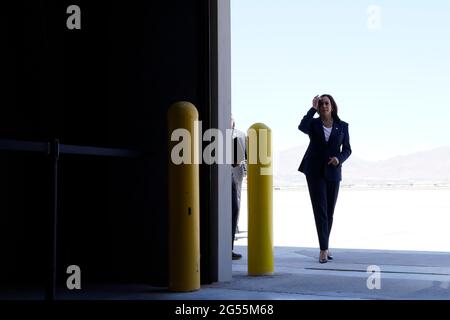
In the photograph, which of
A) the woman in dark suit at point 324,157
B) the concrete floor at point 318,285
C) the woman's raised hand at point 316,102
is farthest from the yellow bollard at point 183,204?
the woman's raised hand at point 316,102

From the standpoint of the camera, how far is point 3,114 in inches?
204

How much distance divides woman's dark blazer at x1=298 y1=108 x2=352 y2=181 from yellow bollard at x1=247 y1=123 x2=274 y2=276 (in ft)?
2.31

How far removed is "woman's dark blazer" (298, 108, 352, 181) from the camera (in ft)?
20.1

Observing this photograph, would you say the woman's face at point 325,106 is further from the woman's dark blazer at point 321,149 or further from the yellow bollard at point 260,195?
the yellow bollard at point 260,195

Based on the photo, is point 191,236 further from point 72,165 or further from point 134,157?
point 72,165

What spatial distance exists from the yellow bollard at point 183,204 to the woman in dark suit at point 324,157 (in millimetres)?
2036

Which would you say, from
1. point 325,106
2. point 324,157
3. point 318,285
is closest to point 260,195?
point 324,157

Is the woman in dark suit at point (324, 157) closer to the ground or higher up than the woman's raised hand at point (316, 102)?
closer to the ground

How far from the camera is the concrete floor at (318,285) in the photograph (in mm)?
4227

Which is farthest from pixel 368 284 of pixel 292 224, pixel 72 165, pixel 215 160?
pixel 292 224

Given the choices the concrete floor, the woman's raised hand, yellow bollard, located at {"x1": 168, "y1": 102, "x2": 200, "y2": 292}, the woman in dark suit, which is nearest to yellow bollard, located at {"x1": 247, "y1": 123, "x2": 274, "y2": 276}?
the concrete floor

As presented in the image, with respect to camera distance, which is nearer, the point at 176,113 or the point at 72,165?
the point at 176,113

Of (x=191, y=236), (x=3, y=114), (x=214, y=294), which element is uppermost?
(x=3, y=114)
